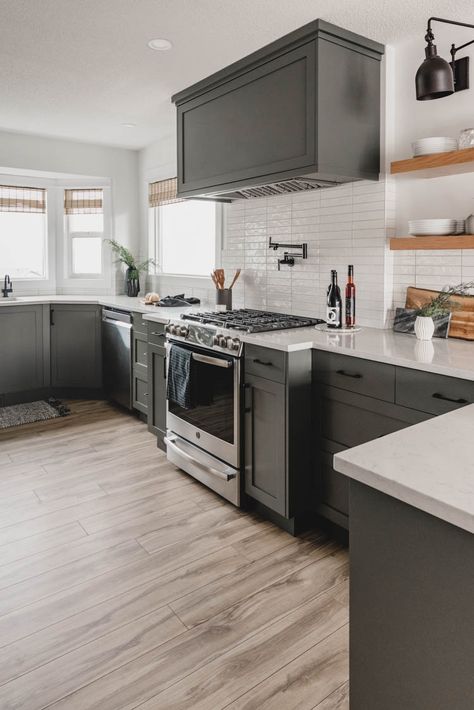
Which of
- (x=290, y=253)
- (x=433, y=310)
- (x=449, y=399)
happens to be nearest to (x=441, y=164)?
(x=433, y=310)

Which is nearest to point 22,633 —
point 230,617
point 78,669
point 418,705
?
point 78,669

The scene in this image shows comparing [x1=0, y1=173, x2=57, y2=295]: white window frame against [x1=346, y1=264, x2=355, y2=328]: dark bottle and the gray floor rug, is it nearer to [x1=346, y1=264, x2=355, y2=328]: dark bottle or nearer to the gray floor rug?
the gray floor rug

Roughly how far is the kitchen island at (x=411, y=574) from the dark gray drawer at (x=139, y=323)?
126 inches

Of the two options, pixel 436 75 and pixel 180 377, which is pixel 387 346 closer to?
pixel 436 75

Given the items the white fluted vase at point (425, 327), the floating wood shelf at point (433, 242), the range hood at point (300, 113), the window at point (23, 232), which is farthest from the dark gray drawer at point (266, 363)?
the window at point (23, 232)

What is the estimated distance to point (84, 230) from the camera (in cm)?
567

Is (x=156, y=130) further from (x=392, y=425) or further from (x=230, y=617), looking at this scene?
(x=230, y=617)

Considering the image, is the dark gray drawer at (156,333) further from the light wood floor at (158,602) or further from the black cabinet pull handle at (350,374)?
the black cabinet pull handle at (350,374)

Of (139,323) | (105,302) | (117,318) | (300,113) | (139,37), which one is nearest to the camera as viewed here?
(300,113)

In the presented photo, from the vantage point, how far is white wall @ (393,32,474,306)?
103 inches

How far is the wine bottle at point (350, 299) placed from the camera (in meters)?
2.88

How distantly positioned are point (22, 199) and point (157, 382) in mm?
2951

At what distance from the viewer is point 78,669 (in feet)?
5.80

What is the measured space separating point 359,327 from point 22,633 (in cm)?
214
